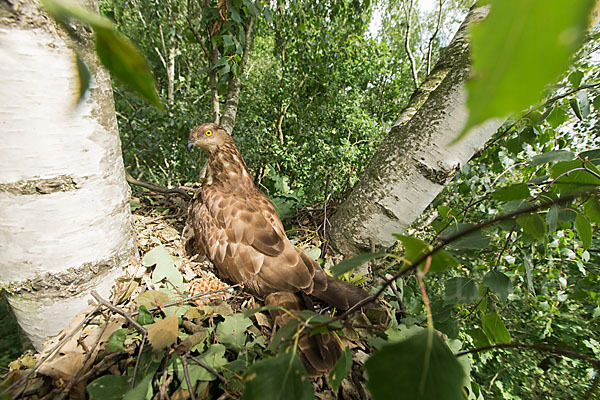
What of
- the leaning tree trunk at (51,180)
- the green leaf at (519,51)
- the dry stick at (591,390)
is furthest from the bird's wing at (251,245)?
the green leaf at (519,51)

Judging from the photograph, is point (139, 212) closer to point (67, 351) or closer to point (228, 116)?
point (67, 351)

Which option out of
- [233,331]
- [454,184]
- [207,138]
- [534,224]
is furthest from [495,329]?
[207,138]

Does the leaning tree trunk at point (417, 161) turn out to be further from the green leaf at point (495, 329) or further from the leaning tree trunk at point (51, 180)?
the leaning tree trunk at point (51, 180)

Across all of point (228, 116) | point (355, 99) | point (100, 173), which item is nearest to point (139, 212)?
point (100, 173)

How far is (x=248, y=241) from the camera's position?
1.35 m

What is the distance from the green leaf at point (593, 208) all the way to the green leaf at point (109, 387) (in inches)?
55.1

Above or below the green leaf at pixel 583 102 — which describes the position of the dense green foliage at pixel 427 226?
below

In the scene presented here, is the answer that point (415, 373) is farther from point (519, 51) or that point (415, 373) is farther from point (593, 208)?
point (593, 208)

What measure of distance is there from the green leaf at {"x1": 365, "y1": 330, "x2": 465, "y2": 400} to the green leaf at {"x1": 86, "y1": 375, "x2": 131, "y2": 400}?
73 cm

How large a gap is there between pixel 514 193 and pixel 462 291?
0.32m

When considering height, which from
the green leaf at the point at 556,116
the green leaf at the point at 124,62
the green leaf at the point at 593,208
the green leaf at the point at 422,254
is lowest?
the green leaf at the point at 422,254

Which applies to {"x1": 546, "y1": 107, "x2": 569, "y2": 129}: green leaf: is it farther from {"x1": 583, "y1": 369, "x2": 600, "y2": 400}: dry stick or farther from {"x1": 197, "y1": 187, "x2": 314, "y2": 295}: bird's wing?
{"x1": 197, "y1": 187, "x2": 314, "y2": 295}: bird's wing

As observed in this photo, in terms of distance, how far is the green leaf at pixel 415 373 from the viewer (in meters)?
0.29

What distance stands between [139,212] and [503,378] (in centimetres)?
475
